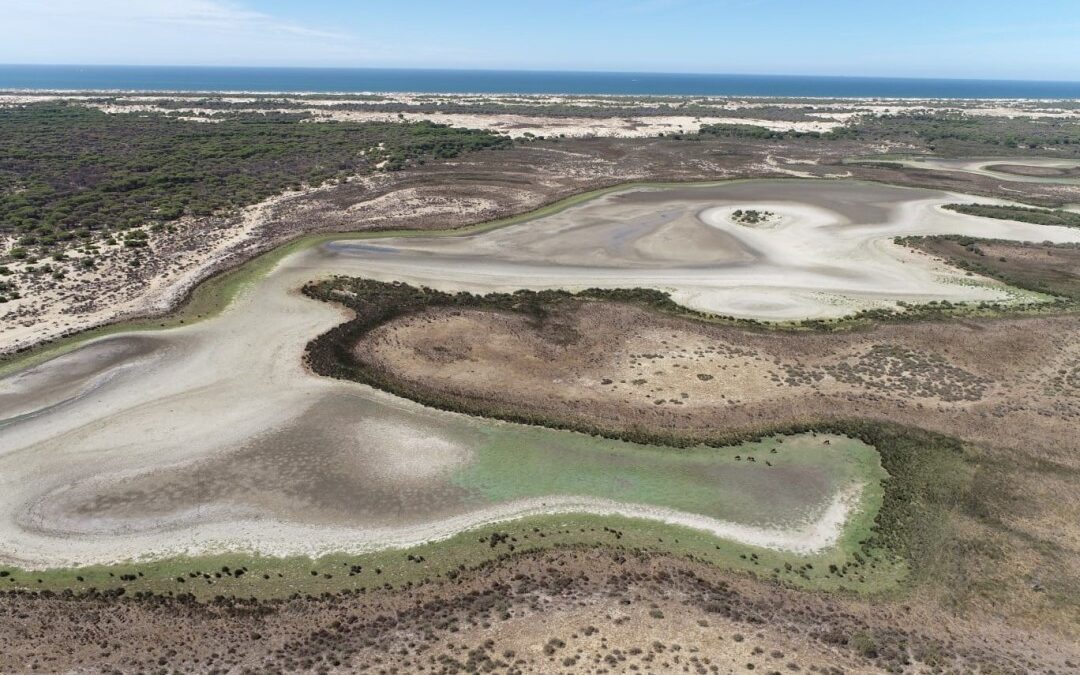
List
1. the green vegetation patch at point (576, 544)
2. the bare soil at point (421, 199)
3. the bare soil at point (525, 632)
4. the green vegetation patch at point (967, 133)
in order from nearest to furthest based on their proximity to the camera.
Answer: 1. the bare soil at point (525, 632)
2. the green vegetation patch at point (576, 544)
3. the bare soil at point (421, 199)
4. the green vegetation patch at point (967, 133)

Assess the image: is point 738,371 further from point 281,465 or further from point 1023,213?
point 1023,213

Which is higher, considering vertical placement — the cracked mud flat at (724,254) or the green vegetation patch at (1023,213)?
the green vegetation patch at (1023,213)

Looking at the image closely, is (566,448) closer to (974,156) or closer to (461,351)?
(461,351)

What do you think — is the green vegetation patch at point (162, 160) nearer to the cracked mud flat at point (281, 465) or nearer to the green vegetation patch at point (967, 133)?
the cracked mud flat at point (281, 465)

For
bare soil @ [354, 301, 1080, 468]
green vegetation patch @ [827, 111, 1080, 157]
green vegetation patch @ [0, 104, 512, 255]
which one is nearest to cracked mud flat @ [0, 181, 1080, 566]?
bare soil @ [354, 301, 1080, 468]

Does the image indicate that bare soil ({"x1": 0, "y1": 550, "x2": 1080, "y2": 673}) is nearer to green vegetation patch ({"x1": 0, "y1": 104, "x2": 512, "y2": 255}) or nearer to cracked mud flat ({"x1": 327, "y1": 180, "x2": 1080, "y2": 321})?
cracked mud flat ({"x1": 327, "y1": 180, "x2": 1080, "y2": 321})

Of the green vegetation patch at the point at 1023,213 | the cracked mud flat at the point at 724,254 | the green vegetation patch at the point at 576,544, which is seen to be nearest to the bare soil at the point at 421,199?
the green vegetation patch at the point at 1023,213

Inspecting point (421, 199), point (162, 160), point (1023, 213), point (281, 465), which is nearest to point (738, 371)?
point (281, 465)

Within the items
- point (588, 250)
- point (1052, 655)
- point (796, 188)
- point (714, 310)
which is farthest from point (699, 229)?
point (1052, 655)

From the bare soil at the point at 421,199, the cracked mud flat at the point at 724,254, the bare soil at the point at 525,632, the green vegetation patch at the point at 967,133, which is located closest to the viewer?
the bare soil at the point at 525,632
